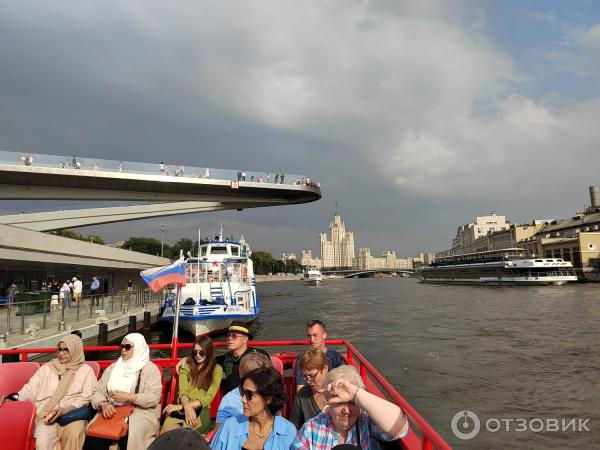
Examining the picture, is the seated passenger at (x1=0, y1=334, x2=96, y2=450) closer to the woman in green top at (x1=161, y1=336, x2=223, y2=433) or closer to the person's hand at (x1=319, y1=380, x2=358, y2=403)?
the woman in green top at (x1=161, y1=336, x2=223, y2=433)

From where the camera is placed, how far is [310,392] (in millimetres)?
3934

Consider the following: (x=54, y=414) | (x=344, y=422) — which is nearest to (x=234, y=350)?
(x=54, y=414)

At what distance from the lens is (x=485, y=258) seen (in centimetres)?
7638

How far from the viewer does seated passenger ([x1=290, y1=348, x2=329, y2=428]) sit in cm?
381

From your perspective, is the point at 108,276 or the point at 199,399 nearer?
the point at 199,399

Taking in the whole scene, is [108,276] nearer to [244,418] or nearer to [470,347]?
[470,347]

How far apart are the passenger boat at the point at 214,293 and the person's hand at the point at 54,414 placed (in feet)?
48.3

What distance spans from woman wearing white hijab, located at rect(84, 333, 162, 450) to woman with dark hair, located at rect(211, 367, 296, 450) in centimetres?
171

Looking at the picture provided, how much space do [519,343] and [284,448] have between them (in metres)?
18.4

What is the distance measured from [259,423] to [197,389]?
178 cm

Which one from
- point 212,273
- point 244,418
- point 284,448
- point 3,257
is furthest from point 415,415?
point 3,257

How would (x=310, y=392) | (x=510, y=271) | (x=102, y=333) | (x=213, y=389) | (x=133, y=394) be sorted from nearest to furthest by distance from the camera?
(x=310, y=392), (x=133, y=394), (x=213, y=389), (x=102, y=333), (x=510, y=271)

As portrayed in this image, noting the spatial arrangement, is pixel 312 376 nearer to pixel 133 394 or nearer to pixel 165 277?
pixel 133 394

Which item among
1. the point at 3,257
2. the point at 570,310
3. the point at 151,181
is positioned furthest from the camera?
the point at 151,181
